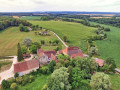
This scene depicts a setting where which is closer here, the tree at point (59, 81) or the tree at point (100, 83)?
the tree at point (59, 81)

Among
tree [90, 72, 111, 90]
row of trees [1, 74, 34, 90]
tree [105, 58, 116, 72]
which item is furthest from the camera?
tree [105, 58, 116, 72]

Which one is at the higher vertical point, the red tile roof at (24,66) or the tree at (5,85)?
the red tile roof at (24,66)

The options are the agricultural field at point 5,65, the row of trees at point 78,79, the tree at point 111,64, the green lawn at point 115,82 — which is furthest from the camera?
the agricultural field at point 5,65

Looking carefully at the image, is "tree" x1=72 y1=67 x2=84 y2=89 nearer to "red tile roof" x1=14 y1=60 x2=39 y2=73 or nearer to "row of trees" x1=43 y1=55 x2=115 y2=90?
"row of trees" x1=43 y1=55 x2=115 y2=90

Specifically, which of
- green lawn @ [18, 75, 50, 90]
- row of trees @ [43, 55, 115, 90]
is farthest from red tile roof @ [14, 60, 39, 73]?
row of trees @ [43, 55, 115, 90]

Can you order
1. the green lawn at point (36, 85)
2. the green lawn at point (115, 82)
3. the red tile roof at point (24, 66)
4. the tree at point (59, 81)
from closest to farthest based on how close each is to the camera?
the tree at point (59, 81), the green lawn at point (36, 85), the green lawn at point (115, 82), the red tile roof at point (24, 66)

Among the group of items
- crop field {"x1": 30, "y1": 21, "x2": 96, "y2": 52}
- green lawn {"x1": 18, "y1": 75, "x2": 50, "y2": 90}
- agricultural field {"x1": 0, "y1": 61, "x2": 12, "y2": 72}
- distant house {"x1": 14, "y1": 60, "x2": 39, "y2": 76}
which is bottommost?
green lawn {"x1": 18, "y1": 75, "x2": 50, "y2": 90}

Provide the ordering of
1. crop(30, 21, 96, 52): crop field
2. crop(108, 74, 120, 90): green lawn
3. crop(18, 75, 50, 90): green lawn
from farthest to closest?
crop(30, 21, 96, 52): crop field
crop(108, 74, 120, 90): green lawn
crop(18, 75, 50, 90): green lawn

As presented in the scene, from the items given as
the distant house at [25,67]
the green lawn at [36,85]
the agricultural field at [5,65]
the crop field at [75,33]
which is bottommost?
the green lawn at [36,85]

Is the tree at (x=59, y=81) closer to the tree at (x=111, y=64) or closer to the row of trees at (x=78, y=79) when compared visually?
the row of trees at (x=78, y=79)

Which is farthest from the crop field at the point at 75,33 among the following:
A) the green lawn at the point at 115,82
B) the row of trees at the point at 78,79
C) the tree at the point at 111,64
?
the row of trees at the point at 78,79

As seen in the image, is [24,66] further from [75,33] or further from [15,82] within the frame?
[75,33]
